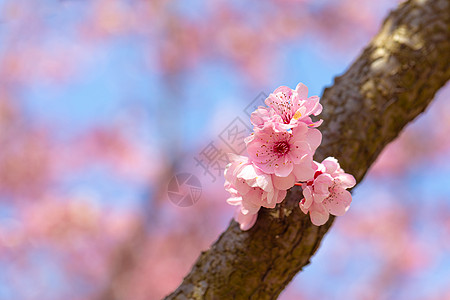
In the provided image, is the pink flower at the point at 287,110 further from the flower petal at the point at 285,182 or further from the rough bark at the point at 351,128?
the rough bark at the point at 351,128

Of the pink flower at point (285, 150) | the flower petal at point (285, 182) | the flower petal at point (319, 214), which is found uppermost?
the pink flower at point (285, 150)

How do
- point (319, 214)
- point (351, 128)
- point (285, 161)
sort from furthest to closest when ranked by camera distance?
1. point (351, 128)
2. point (319, 214)
3. point (285, 161)

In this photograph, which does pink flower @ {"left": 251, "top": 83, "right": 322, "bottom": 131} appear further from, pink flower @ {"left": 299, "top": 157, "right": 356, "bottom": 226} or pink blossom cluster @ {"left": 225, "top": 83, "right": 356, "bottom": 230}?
pink flower @ {"left": 299, "top": 157, "right": 356, "bottom": 226}

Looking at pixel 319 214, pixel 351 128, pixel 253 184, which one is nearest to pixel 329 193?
pixel 319 214

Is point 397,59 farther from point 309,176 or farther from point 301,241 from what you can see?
point 309,176

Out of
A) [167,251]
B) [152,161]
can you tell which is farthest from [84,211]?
[152,161]

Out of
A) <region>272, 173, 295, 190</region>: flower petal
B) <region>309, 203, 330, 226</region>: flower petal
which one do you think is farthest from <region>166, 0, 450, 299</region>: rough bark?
<region>272, 173, 295, 190</region>: flower petal

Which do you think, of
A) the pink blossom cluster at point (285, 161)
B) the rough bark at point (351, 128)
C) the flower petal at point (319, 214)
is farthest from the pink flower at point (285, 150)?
the rough bark at point (351, 128)

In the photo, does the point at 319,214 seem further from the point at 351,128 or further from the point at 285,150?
the point at 351,128
